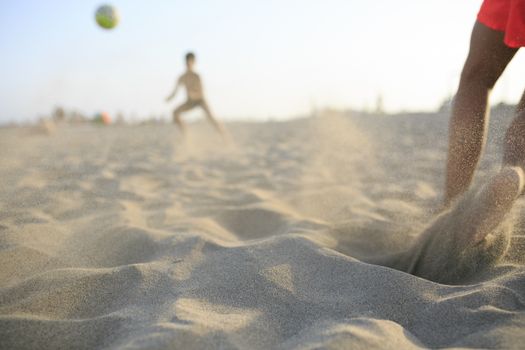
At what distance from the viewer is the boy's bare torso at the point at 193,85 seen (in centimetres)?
579

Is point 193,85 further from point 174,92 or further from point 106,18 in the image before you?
point 106,18

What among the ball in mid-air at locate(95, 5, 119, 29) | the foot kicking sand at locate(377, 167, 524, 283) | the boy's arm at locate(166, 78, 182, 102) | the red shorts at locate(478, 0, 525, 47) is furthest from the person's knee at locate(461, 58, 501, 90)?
the ball in mid-air at locate(95, 5, 119, 29)

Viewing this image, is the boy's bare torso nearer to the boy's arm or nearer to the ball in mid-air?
the boy's arm

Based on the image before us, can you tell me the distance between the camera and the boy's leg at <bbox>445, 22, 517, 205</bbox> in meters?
1.33

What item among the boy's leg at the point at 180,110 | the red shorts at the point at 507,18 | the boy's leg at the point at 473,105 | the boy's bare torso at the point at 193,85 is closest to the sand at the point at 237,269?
the boy's leg at the point at 473,105

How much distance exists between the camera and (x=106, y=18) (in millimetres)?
5520

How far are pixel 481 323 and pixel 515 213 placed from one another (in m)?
0.74

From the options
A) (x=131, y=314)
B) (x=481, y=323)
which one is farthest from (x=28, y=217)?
(x=481, y=323)

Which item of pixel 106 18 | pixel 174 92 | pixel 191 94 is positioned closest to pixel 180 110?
pixel 191 94

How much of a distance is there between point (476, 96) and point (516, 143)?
26 cm

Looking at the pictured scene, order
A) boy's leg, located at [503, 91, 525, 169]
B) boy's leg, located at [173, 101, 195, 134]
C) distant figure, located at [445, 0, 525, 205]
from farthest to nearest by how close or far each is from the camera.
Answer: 1. boy's leg, located at [173, 101, 195, 134]
2. distant figure, located at [445, 0, 525, 205]
3. boy's leg, located at [503, 91, 525, 169]

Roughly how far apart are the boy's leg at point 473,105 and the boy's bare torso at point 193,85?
4.79 m

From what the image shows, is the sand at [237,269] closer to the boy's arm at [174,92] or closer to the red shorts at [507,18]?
the red shorts at [507,18]

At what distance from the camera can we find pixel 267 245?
1.32 meters
